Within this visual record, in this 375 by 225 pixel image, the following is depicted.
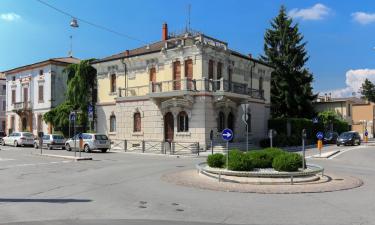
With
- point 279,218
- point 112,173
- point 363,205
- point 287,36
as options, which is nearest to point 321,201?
point 363,205

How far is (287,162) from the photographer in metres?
15.4

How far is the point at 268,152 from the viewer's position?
57.5 ft

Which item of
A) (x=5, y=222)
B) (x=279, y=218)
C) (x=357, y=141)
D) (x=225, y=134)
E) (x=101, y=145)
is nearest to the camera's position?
(x=5, y=222)

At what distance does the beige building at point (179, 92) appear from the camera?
36625 millimetres

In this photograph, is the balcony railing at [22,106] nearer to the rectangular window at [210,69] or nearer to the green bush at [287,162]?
the rectangular window at [210,69]

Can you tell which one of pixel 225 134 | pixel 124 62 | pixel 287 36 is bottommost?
pixel 225 134

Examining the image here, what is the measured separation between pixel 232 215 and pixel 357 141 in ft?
144

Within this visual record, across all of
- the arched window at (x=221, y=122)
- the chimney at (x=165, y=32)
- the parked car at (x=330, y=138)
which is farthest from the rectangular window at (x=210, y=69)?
the parked car at (x=330, y=138)

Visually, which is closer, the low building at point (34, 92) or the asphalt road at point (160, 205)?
the asphalt road at point (160, 205)

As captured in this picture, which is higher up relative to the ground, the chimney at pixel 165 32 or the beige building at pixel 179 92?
the chimney at pixel 165 32

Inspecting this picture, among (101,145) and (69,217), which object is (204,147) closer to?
(101,145)

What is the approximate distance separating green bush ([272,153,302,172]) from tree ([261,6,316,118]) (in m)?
41.9

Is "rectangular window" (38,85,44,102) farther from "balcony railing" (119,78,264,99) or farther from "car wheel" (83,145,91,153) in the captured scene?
"car wheel" (83,145,91,153)

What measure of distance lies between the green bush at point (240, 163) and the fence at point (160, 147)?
1616 cm
